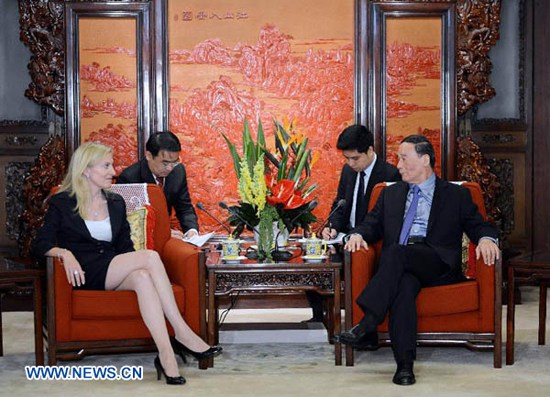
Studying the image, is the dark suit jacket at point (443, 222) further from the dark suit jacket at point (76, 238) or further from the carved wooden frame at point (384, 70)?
the carved wooden frame at point (384, 70)

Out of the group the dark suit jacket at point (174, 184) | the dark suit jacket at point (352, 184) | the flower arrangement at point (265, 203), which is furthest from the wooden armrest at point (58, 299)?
the dark suit jacket at point (352, 184)

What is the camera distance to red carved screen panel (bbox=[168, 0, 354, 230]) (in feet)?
19.6

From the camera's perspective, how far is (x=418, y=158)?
13.6ft

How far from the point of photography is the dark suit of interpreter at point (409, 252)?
3793 millimetres

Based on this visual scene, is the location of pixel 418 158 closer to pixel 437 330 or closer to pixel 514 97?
pixel 437 330

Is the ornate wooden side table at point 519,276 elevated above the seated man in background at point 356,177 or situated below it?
below

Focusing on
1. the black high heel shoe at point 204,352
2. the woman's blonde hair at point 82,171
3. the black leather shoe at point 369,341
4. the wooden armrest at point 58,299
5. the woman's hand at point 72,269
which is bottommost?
the black high heel shoe at point 204,352

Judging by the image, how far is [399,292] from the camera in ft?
12.6

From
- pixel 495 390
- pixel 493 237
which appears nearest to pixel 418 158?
pixel 493 237

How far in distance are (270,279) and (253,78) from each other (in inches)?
91.8

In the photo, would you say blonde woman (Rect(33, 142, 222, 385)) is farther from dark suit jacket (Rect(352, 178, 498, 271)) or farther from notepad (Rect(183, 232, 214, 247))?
dark suit jacket (Rect(352, 178, 498, 271))

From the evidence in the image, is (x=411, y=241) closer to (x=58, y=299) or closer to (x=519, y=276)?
(x=519, y=276)

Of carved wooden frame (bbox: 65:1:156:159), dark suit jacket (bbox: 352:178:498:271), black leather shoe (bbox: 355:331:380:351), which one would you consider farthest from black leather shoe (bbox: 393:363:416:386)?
carved wooden frame (bbox: 65:1:156:159)

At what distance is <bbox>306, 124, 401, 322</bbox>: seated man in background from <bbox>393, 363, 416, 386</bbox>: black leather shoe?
3.90 feet
